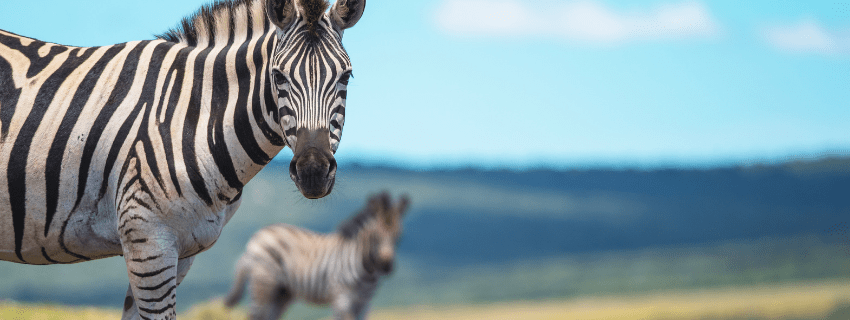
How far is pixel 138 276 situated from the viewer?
4.43 meters

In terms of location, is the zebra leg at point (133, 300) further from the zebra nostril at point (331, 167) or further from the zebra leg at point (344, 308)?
the zebra leg at point (344, 308)

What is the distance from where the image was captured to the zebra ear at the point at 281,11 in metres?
4.38

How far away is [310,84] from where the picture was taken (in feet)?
13.7

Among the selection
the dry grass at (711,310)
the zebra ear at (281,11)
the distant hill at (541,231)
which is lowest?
the dry grass at (711,310)

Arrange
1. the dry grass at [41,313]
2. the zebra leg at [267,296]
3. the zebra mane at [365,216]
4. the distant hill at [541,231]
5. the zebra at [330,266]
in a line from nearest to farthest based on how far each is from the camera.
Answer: the dry grass at [41,313] → the zebra at [330,266] → the zebra leg at [267,296] → the zebra mane at [365,216] → the distant hill at [541,231]

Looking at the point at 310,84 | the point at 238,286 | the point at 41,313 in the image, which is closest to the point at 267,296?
the point at 238,286

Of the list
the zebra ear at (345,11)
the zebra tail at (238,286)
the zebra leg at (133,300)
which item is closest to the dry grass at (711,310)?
the zebra tail at (238,286)

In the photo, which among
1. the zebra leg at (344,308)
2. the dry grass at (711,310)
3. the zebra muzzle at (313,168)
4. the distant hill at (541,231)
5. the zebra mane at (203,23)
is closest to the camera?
the zebra muzzle at (313,168)

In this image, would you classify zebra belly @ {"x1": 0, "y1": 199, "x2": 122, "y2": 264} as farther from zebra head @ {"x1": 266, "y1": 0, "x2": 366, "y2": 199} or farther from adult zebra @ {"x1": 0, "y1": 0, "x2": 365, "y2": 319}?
zebra head @ {"x1": 266, "y1": 0, "x2": 366, "y2": 199}

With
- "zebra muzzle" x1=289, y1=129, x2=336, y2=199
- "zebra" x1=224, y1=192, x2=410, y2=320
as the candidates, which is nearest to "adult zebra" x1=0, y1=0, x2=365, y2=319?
"zebra muzzle" x1=289, y1=129, x2=336, y2=199

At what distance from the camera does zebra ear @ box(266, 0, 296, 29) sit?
4383 millimetres

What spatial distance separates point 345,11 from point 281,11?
0.43m

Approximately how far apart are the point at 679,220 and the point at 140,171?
189 metres

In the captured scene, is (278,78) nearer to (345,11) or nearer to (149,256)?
(345,11)
